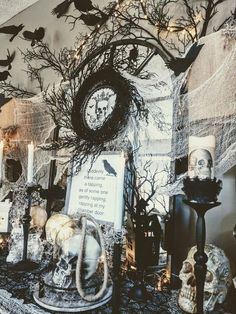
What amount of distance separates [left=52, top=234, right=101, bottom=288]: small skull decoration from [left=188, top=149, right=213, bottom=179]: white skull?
1.36 feet

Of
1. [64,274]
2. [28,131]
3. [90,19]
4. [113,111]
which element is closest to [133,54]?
[113,111]

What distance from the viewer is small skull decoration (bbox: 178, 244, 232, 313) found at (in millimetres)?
978

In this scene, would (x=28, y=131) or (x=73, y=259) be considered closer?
(x=73, y=259)

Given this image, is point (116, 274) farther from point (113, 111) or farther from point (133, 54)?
point (133, 54)

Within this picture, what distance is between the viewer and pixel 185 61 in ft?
3.90

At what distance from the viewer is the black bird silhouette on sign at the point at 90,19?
1.69 meters

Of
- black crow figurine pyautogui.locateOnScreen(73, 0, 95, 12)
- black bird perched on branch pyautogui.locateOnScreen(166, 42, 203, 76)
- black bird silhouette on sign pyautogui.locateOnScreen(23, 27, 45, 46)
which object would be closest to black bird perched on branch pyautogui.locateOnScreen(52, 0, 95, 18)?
black crow figurine pyautogui.locateOnScreen(73, 0, 95, 12)

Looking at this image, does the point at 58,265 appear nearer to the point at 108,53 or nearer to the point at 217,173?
the point at 217,173

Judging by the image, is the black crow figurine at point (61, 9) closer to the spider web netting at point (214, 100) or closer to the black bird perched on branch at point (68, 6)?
the black bird perched on branch at point (68, 6)

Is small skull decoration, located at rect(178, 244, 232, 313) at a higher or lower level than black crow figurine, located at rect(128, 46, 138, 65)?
lower

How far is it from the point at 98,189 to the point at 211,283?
64 centimetres

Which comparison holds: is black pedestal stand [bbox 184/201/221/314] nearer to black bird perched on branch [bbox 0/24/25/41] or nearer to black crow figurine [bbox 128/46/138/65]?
black crow figurine [bbox 128/46/138/65]

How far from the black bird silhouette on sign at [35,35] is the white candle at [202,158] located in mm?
1467

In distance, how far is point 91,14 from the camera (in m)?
1.72
